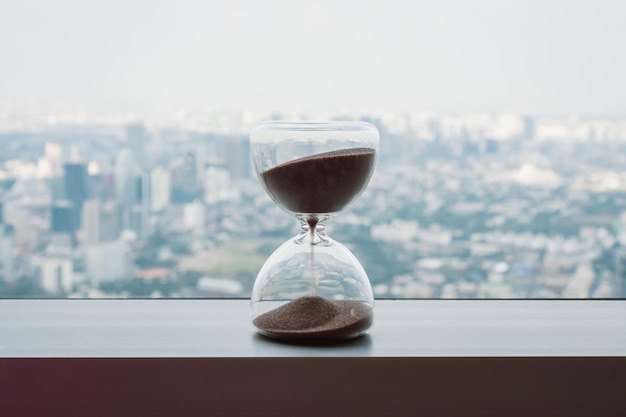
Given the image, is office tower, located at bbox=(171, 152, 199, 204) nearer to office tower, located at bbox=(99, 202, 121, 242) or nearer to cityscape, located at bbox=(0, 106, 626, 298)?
cityscape, located at bbox=(0, 106, 626, 298)

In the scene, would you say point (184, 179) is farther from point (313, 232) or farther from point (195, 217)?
point (313, 232)

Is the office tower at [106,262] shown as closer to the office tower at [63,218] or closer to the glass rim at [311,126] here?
the office tower at [63,218]

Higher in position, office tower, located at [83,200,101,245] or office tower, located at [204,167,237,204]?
office tower, located at [204,167,237,204]

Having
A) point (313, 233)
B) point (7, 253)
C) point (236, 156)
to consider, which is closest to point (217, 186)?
point (236, 156)

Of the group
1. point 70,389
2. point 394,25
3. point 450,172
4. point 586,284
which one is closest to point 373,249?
point 450,172

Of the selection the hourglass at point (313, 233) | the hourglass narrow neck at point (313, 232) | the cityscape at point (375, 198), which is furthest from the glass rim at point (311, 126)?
the cityscape at point (375, 198)

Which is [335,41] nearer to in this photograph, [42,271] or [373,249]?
[373,249]

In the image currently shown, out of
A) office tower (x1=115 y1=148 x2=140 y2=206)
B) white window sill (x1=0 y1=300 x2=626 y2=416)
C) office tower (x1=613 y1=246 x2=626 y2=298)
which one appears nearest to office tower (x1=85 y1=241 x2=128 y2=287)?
office tower (x1=115 y1=148 x2=140 y2=206)
